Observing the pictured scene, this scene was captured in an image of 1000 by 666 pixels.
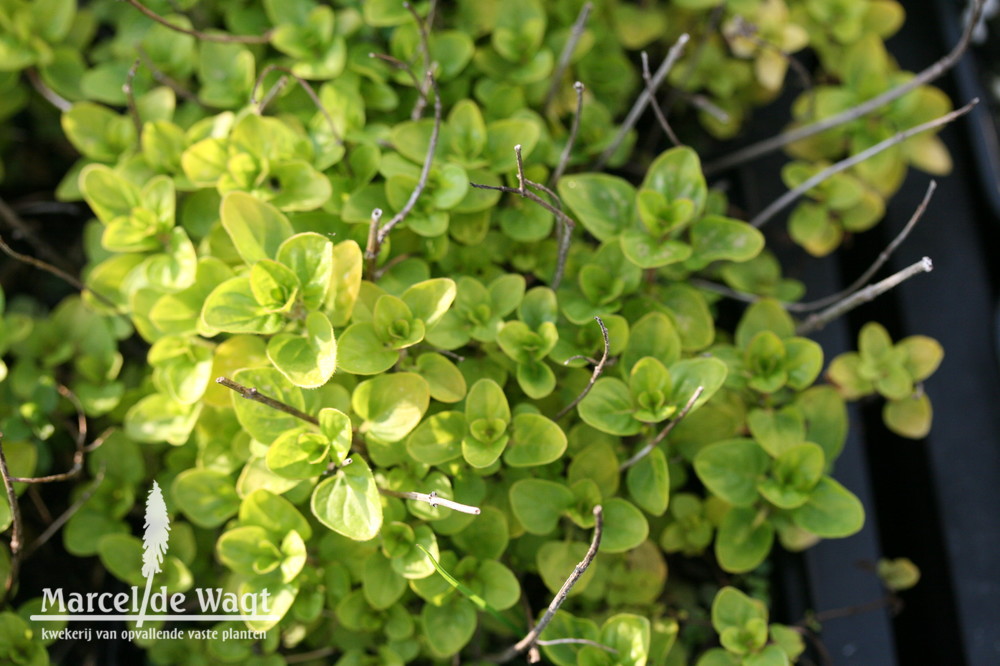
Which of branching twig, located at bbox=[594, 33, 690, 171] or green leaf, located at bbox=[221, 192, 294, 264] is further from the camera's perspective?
branching twig, located at bbox=[594, 33, 690, 171]

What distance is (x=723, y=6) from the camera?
116 centimetres

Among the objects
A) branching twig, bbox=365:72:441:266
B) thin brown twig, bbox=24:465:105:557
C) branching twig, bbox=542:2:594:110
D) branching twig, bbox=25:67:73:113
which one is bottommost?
→ thin brown twig, bbox=24:465:105:557

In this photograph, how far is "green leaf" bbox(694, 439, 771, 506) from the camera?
2.78ft

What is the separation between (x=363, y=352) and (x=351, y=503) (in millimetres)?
148

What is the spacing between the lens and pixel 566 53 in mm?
998

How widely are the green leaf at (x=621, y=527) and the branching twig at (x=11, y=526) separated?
0.59m

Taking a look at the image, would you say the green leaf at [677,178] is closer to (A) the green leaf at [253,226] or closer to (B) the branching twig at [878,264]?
(B) the branching twig at [878,264]

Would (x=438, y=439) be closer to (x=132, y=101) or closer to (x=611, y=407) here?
(x=611, y=407)

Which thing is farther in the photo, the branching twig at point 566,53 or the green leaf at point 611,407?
the branching twig at point 566,53

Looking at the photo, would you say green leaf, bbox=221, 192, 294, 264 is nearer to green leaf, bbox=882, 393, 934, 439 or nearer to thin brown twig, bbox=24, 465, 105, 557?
thin brown twig, bbox=24, 465, 105, 557

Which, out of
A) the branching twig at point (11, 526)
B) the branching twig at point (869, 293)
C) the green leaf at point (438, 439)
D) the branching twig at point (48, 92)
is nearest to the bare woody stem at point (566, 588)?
the green leaf at point (438, 439)

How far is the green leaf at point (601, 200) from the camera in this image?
0.91m

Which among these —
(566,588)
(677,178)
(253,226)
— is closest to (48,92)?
(253,226)

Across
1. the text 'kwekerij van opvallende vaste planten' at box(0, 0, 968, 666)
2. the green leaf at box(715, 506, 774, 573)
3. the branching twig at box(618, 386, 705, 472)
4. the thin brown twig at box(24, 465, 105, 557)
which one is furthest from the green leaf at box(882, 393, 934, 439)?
the thin brown twig at box(24, 465, 105, 557)
